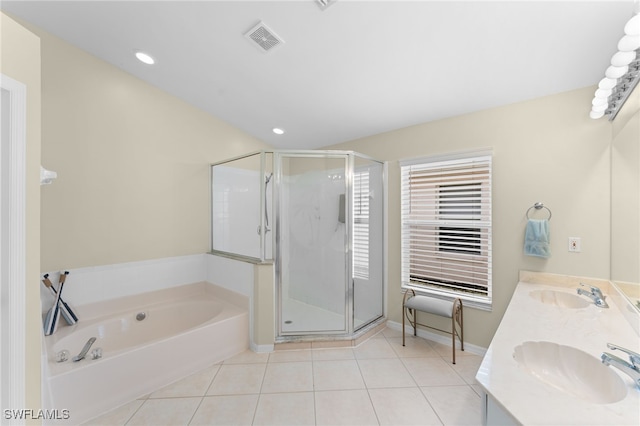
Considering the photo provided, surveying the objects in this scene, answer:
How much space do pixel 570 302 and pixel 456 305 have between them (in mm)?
788

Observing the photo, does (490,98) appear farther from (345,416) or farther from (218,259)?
(218,259)

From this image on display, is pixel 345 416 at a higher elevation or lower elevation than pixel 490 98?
lower

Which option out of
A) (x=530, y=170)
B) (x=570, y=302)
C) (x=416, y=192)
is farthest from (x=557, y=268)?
(x=416, y=192)

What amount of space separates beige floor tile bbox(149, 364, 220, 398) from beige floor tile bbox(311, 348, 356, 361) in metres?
0.89

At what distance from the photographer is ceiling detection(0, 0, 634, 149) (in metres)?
1.55

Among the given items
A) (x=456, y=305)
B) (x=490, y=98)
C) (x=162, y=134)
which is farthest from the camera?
(x=162, y=134)

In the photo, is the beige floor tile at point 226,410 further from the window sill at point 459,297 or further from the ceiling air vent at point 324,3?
the ceiling air vent at point 324,3

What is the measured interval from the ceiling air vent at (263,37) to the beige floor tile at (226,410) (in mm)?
2599

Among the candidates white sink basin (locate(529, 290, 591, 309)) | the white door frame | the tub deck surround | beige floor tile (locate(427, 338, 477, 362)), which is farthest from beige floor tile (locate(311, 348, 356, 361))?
the white door frame

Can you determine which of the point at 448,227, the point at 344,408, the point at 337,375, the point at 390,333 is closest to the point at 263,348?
the point at 337,375

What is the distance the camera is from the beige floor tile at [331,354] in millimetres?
2420

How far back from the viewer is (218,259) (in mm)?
2990

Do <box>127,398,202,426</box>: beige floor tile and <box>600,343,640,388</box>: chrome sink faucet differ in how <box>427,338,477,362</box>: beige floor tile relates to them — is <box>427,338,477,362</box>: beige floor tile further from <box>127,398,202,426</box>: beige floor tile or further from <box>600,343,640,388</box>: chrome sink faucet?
<box>127,398,202,426</box>: beige floor tile

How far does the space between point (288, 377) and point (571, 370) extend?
1.80m
